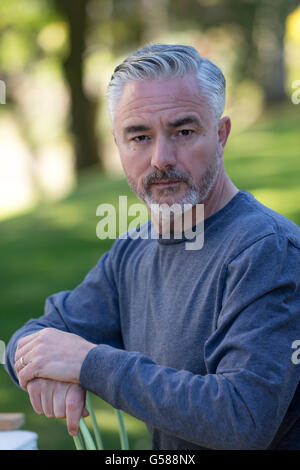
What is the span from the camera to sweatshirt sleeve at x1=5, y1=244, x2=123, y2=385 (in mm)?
2211

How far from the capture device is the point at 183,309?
1.89 m

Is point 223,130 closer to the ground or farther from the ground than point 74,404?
farther from the ground

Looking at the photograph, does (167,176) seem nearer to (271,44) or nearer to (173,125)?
(173,125)

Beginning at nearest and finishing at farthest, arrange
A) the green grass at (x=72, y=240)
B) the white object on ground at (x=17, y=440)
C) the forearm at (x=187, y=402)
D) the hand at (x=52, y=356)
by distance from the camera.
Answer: the forearm at (x=187, y=402) < the hand at (x=52, y=356) < the white object on ground at (x=17, y=440) < the green grass at (x=72, y=240)

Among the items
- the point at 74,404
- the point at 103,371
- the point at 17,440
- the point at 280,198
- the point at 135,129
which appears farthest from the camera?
the point at 280,198

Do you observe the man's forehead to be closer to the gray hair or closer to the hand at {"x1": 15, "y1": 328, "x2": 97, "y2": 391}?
the gray hair

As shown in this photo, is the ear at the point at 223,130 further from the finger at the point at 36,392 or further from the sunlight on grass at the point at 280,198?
the sunlight on grass at the point at 280,198

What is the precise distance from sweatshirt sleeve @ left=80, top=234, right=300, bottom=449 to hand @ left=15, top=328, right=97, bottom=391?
63mm

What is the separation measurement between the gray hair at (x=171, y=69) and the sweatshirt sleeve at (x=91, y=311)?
2.02 ft

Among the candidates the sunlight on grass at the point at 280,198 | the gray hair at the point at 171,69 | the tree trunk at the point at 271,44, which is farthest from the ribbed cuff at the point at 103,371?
the tree trunk at the point at 271,44

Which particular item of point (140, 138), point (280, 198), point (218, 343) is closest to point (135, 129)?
point (140, 138)

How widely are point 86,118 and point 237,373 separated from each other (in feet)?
34.6

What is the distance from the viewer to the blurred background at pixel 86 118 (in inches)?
261
